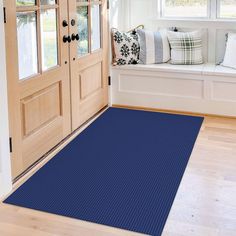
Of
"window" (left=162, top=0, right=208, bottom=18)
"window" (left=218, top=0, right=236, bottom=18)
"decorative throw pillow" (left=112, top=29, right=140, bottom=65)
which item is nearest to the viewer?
"decorative throw pillow" (left=112, top=29, right=140, bottom=65)

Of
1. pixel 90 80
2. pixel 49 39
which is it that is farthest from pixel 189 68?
pixel 49 39

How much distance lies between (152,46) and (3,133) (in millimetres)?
2482

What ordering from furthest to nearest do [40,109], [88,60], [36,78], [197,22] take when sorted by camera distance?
[197,22] → [88,60] → [40,109] → [36,78]

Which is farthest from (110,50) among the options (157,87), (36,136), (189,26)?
(36,136)

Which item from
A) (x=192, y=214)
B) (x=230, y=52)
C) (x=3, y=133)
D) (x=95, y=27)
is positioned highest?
(x=95, y=27)

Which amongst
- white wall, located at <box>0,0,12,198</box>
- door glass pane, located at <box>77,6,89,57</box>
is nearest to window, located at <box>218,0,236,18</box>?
door glass pane, located at <box>77,6,89,57</box>

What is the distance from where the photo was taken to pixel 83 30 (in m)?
4.17

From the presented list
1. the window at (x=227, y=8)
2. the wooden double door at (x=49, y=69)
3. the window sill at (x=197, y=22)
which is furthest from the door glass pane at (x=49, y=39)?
the window at (x=227, y=8)

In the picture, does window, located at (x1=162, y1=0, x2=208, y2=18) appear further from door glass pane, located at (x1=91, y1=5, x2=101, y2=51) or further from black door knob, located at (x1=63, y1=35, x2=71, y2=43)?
black door knob, located at (x1=63, y1=35, x2=71, y2=43)

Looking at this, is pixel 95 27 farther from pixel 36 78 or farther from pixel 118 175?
pixel 118 175

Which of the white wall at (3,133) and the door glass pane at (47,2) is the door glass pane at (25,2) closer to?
the door glass pane at (47,2)

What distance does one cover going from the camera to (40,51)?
3.38 metres

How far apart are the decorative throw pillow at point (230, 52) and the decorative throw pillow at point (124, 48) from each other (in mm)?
963

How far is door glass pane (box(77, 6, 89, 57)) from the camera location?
4.06m
